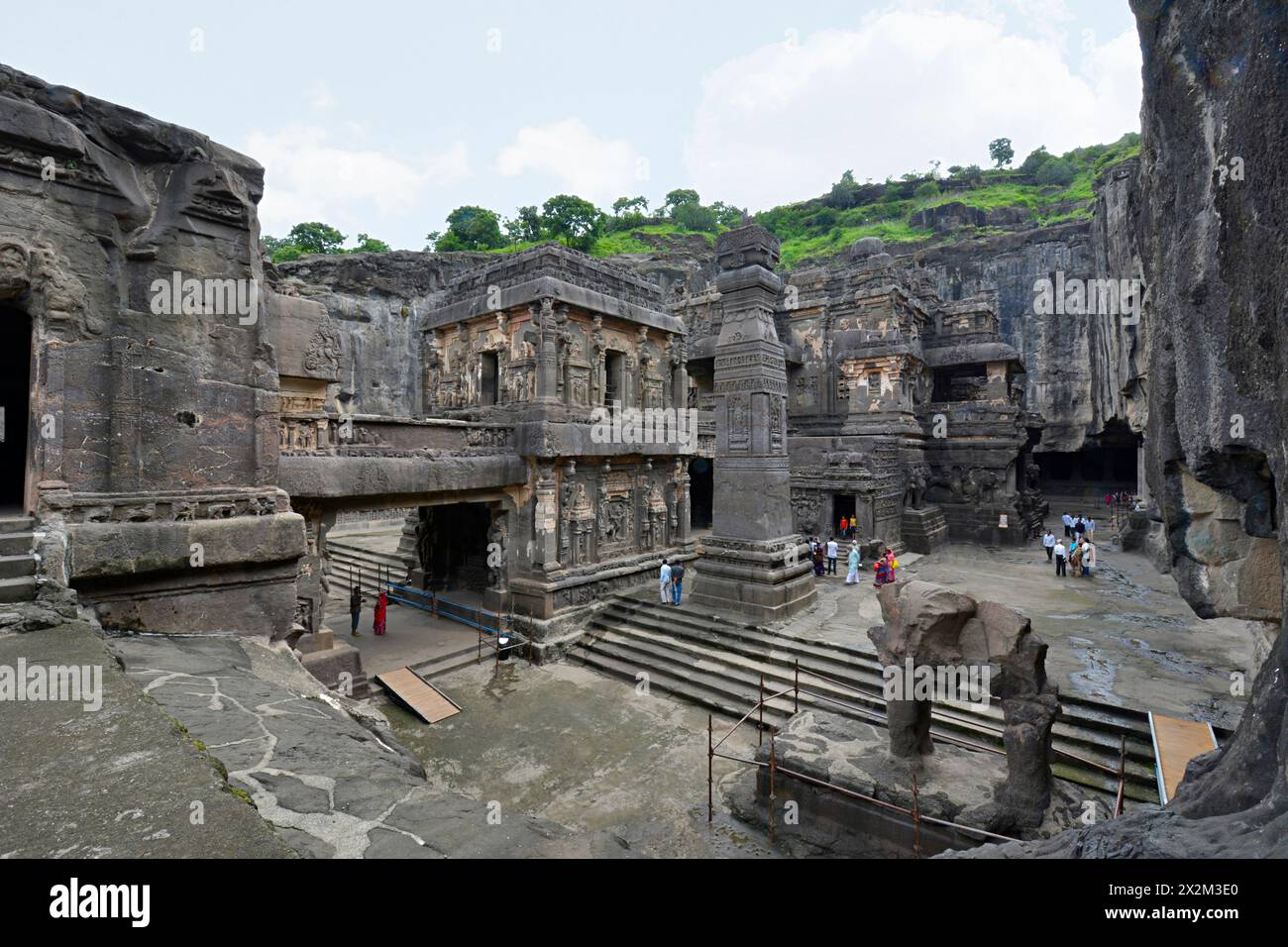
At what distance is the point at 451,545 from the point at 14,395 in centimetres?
943

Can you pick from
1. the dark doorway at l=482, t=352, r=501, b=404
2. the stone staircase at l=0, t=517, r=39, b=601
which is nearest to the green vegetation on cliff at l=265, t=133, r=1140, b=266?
the dark doorway at l=482, t=352, r=501, b=404

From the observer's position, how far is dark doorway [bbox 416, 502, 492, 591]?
1675 cm

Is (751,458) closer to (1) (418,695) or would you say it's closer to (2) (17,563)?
(1) (418,695)

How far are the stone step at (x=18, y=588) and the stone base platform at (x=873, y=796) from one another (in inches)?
282

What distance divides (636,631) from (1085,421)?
29.3 metres

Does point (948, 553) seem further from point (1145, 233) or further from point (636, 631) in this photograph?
point (1145, 233)

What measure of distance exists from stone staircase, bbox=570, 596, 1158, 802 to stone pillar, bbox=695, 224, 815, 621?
36.2 inches

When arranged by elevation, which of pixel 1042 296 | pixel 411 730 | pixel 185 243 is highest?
pixel 1042 296

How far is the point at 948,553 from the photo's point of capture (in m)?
21.1

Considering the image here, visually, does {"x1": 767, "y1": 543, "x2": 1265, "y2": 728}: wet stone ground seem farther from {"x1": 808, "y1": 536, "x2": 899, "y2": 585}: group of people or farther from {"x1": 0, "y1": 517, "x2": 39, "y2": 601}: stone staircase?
{"x1": 0, "y1": 517, "x2": 39, "y2": 601}: stone staircase

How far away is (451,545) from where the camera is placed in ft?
55.9

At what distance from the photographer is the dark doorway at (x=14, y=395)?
8320 mm
